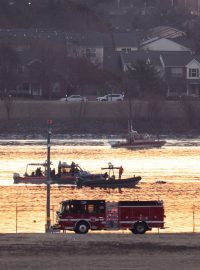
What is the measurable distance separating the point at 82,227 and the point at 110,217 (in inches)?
29.2

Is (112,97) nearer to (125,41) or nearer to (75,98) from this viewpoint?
(75,98)

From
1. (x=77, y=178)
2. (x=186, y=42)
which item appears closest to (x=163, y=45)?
(x=186, y=42)

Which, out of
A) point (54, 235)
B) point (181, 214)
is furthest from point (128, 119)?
point (54, 235)

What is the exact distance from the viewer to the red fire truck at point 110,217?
36531mm

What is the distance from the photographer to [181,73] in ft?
317

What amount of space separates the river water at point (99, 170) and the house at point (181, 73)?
16.4 meters

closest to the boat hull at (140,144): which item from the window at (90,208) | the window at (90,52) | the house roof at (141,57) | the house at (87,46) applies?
the house roof at (141,57)

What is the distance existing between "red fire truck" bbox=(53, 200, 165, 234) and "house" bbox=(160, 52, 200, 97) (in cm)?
5734

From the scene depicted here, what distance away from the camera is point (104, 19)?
129 m

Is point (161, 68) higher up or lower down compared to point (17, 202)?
higher up

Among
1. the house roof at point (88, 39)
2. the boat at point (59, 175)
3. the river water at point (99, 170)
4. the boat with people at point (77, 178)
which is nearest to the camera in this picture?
the river water at point (99, 170)

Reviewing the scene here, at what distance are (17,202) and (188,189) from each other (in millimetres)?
7330

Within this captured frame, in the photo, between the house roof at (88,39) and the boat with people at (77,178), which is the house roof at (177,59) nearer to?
the house roof at (88,39)

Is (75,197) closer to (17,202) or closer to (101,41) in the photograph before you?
(17,202)
